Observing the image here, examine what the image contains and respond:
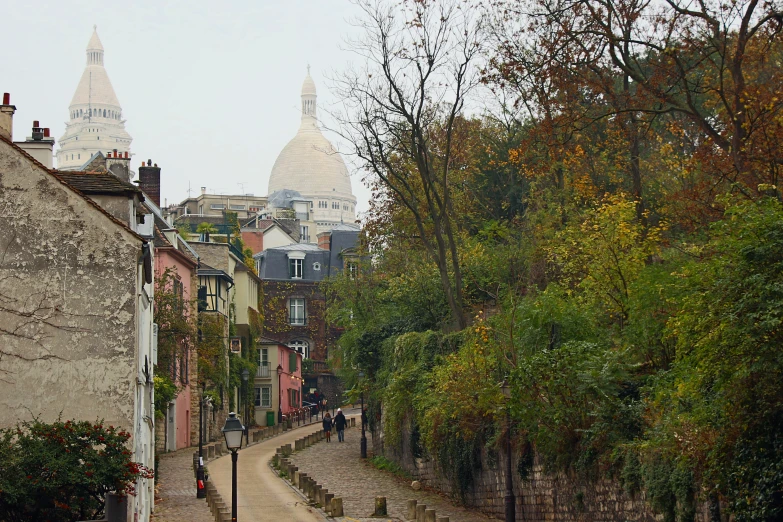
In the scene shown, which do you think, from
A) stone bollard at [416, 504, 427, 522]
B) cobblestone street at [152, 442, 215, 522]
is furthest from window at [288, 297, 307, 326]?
stone bollard at [416, 504, 427, 522]

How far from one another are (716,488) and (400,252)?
96.9 ft

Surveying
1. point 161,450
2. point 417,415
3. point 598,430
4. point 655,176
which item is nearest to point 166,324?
point 161,450

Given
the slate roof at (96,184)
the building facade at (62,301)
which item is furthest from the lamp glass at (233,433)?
the slate roof at (96,184)

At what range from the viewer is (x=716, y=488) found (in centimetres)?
1603

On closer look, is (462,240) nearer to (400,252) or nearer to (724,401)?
(400,252)

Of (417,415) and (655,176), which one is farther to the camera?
(655,176)

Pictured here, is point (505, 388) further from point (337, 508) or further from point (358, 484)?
point (358, 484)

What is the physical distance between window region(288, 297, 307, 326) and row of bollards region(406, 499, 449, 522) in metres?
57.8

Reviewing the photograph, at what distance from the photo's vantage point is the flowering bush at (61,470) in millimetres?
18047

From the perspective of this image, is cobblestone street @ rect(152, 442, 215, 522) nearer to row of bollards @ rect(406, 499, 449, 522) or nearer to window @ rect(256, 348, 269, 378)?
row of bollards @ rect(406, 499, 449, 522)

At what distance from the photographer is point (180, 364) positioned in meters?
45.3

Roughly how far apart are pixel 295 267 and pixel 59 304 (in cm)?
6611

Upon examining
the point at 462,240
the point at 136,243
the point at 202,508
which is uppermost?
the point at 462,240

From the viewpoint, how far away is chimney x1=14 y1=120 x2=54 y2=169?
22.5m
